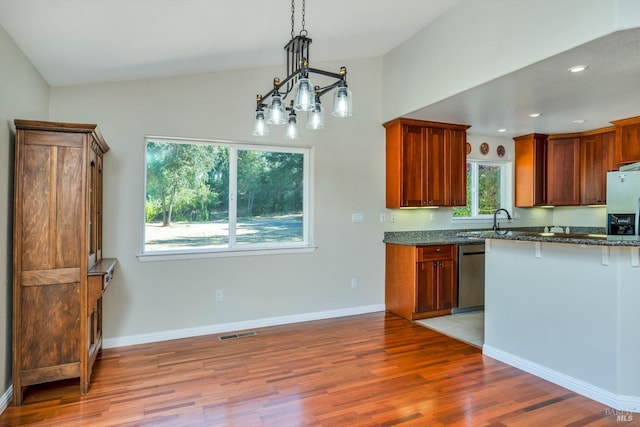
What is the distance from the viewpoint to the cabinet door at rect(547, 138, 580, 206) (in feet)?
17.7

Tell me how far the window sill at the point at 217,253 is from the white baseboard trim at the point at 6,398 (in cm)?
139

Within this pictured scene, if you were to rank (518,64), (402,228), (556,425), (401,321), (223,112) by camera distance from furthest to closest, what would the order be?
(402,228) < (401,321) < (223,112) < (518,64) < (556,425)

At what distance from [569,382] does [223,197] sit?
3492 mm

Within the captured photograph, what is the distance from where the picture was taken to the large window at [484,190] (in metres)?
5.54

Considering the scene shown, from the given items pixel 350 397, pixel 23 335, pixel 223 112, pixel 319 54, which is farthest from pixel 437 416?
pixel 319 54

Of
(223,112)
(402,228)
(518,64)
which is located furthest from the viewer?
(402,228)

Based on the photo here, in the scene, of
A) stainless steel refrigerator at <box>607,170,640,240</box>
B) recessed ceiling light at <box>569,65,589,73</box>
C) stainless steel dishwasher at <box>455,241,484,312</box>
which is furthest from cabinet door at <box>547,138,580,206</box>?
recessed ceiling light at <box>569,65,589,73</box>

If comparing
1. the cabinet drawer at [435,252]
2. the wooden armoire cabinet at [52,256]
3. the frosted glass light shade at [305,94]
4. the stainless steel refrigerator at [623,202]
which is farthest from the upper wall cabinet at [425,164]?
the wooden armoire cabinet at [52,256]

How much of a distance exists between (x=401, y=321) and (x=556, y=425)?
2155mm

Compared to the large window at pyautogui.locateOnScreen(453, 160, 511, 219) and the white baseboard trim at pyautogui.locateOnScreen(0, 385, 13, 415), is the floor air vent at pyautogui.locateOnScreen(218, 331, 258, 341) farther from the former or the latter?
the large window at pyautogui.locateOnScreen(453, 160, 511, 219)

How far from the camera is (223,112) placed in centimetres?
392

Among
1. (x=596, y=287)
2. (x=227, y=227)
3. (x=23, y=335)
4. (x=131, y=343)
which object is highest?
(x=227, y=227)

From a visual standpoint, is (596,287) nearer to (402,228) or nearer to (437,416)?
Result: (437,416)

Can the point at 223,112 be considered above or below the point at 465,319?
above
